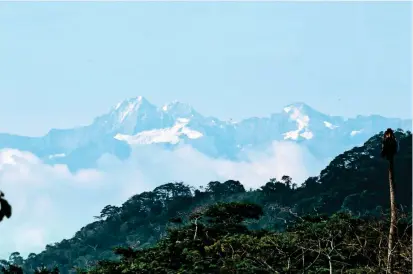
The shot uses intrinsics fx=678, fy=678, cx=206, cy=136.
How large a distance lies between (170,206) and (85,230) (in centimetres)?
2203

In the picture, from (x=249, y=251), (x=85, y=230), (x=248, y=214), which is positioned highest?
(x=85, y=230)

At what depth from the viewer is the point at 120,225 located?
157m

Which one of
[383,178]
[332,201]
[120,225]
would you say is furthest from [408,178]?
[120,225]

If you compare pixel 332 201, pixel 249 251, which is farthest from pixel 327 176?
pixel 249 251

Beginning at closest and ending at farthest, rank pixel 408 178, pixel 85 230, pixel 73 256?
pixel 408 178 < pixel 73 256 < pixel 85 230

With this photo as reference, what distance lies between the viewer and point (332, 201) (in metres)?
130

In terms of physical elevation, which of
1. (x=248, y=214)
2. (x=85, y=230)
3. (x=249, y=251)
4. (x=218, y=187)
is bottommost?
(x=249, y=251)

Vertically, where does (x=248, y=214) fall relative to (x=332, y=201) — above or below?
below

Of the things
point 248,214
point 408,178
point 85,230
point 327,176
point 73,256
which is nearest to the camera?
point 248,214

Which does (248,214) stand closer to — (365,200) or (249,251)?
(249,251)

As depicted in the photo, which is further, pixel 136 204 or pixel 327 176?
pixel 136 204

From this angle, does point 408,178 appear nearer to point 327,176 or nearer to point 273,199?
point 327,176

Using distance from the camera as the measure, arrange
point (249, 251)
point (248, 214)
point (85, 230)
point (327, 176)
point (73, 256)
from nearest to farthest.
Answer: point (249, 251), point (248, 214), point (327, 176), point (73, 256), point (85, 230)

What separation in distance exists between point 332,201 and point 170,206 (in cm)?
4117
